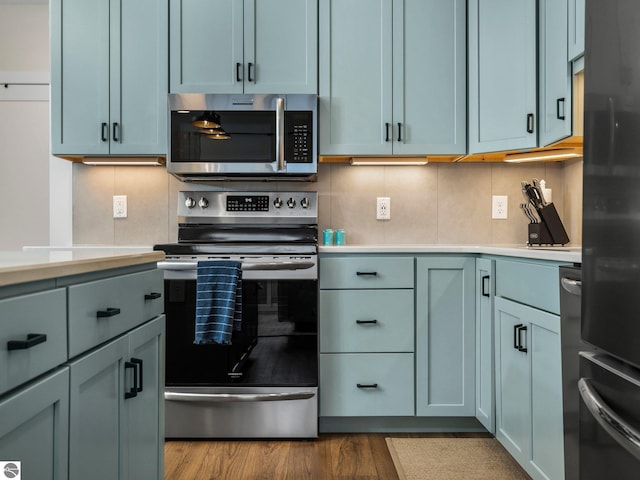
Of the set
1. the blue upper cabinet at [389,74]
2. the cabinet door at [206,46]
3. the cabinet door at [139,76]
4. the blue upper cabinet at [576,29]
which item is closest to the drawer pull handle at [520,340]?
the blue upper cabinet at [576,29]

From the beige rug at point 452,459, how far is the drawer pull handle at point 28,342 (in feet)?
A: 5.22

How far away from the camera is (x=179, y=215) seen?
2732 mm

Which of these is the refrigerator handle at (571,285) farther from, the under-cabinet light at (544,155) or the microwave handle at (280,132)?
the microwave handle at (280,132)

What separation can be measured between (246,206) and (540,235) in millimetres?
1525

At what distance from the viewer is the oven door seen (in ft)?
7.45

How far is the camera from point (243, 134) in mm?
2463

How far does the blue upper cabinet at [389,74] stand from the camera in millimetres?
2500

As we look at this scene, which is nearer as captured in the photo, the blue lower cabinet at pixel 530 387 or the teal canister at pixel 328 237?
the blue lower cabinet at pixel 530 387

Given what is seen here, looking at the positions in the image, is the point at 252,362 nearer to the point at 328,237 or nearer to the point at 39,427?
the point at 328,237

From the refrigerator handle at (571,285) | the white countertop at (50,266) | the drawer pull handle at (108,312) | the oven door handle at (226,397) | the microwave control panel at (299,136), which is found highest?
the microwave control panel at (299,136)

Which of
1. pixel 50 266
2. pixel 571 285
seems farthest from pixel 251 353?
pixel 50 266

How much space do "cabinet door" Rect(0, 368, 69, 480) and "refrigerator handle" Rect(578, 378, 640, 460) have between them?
99 cm

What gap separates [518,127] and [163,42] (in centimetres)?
179

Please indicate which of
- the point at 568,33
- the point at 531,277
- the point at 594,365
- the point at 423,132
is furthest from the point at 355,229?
the point at 594,365
